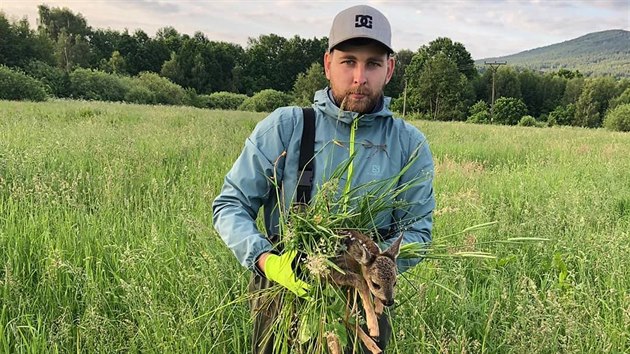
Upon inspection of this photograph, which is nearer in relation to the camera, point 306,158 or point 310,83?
Result: point 306,158

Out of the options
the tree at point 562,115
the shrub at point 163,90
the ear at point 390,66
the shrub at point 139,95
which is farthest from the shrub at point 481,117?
the ear at point 390,66

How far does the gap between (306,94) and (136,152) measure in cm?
5463

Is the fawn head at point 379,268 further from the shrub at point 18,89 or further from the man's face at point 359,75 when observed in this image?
the shrub at point 18,89

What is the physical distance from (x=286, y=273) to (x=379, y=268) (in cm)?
36

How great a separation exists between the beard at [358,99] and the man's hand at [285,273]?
27.5 inches

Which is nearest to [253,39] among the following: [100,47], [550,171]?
[100,47]

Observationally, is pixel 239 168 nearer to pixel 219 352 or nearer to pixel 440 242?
pixel 440 242

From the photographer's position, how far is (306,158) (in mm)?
1853

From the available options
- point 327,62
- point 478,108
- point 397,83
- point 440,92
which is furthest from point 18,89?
point 397,83

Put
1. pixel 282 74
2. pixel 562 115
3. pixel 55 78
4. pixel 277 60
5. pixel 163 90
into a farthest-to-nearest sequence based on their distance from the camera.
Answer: pixel 277 60 < pixel 282 74 < pixel 562 115 < pixel 163 90 < pixel 55 78

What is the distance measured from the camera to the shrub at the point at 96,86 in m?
35.3

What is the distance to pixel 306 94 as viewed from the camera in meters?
59.8

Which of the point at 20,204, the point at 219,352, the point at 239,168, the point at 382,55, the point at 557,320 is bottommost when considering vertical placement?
the point at 219,352

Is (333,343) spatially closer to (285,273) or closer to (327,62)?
(285,273)
